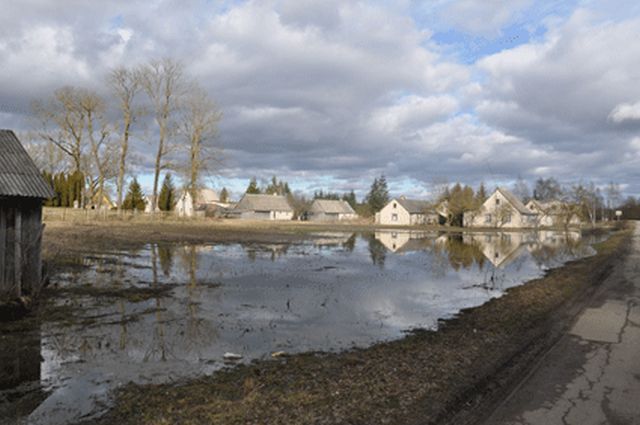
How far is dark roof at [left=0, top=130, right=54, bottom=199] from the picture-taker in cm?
1056

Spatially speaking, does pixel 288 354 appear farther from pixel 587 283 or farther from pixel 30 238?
pixel 587 283

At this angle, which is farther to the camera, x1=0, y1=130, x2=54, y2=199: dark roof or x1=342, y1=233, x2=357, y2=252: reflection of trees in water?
x1=342, y1=233, x2=357, y2=252: reflection of trees in water

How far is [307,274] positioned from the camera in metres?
20.1

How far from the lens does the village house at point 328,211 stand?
119m

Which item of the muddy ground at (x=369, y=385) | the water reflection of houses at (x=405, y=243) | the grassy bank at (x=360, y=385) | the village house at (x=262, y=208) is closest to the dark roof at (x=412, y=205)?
the village house at (x=262, y=208)

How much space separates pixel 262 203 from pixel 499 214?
165ft

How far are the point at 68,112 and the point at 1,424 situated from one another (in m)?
51.1

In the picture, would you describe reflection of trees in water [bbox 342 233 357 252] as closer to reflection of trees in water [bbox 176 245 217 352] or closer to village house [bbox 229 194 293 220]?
reflection of trees in water [bbox 176 245 217 352]

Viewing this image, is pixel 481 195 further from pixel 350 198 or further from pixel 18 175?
pixel 18 175

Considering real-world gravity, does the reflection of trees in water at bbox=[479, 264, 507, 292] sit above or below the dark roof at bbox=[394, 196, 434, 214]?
below

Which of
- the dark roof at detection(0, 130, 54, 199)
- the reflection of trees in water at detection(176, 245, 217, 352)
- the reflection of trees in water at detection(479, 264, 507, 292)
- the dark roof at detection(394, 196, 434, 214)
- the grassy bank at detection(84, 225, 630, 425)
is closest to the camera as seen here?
the grassy bank at detection(84, 225, 630, 425)

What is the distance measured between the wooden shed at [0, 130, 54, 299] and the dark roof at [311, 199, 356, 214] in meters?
108

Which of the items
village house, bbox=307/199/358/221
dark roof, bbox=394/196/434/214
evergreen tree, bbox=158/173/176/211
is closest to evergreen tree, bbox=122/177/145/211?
evergreen tree, bbox=158/173/176/211

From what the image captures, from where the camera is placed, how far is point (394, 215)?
104 meters
